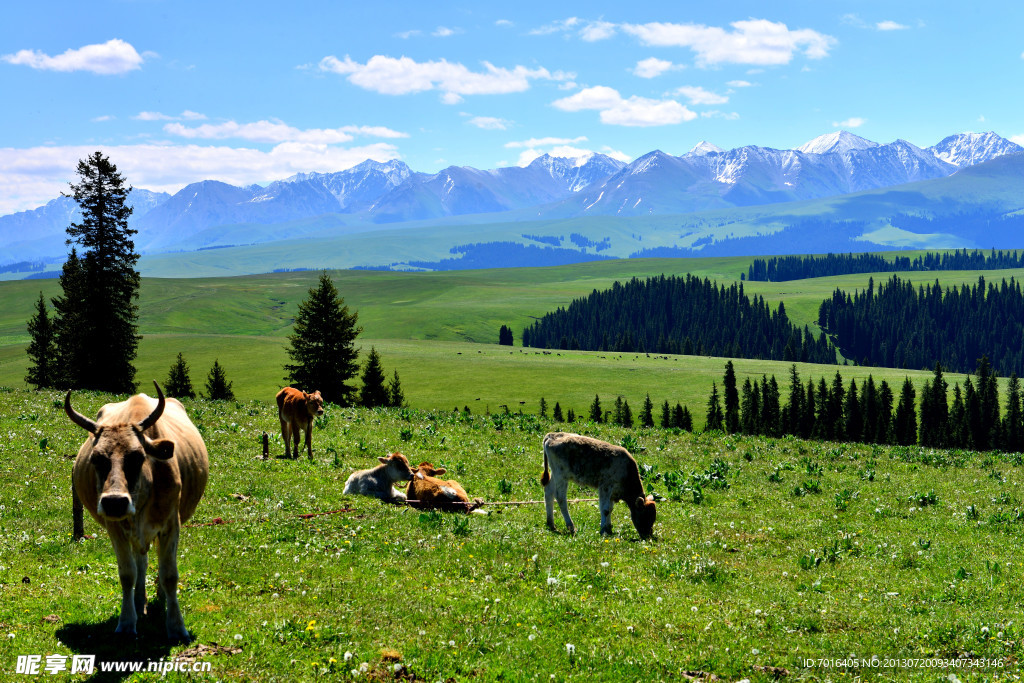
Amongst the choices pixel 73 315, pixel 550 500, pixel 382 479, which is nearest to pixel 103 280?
pixel 73 315

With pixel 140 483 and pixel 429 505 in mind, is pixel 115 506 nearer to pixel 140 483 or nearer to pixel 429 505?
pixel 140 483

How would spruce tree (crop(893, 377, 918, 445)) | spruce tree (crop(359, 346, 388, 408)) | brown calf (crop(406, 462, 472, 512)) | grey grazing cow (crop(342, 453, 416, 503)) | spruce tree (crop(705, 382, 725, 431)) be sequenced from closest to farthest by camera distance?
brown calf (crop(406, 462, 472, 512)), grey grazing cow (crop(342, 453, 416, 503)), spruce tree (crop(359, 346, 388, 408)), spruce tree (crop(893, 377, 918, 445)), spruce tree (crop(705, 382, 725, 431))

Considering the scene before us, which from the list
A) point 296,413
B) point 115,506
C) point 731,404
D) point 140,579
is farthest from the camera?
point 731,404

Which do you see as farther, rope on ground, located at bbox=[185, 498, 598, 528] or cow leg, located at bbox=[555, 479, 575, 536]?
cow leg, located at bbox=[555, 479, 575, 536]

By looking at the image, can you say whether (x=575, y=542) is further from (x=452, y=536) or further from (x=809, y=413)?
(x=809, y=413)

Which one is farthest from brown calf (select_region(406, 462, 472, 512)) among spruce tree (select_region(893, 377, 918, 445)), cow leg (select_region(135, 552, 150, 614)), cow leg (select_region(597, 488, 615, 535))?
spruce tree (select_region(893, 377, 918, 445))

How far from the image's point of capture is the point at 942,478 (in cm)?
2830

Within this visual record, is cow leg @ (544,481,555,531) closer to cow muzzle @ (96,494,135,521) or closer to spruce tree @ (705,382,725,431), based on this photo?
cow muzzle @ (96,494,135,521)

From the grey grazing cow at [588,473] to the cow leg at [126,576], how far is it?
10476 millimetres

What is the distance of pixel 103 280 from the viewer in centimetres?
5675

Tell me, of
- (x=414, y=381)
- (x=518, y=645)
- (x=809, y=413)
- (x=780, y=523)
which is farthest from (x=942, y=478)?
(x=414, y=381)

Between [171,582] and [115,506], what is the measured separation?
1.95m

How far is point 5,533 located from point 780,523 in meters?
20.3

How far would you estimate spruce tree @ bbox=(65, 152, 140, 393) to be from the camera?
2186 inches
